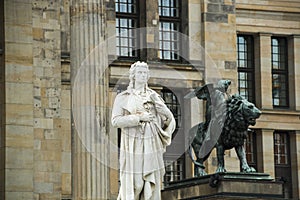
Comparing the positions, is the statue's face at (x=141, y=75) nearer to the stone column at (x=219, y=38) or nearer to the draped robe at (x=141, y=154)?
the draped robe at (x=141, y=154)

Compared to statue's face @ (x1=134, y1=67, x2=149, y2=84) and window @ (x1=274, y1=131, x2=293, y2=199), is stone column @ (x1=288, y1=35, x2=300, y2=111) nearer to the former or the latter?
window @ (x1=274, y1=131, x2=293, y2=199)

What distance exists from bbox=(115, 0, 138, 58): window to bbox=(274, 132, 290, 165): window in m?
7.35

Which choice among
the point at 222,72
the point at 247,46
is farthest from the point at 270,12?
the point at 222,72

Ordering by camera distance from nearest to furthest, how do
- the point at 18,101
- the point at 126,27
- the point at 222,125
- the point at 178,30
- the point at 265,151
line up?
the point at 222,125 < the point at 18,101 < the point at 126,27 < the point at 178,30 < the point at 265,151

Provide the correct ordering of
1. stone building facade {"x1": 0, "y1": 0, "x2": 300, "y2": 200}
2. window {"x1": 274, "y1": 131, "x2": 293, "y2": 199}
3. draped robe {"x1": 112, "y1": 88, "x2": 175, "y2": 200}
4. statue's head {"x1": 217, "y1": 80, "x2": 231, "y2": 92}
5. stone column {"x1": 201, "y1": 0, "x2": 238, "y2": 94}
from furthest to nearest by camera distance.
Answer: window {"x1": 274, "y1": 131, "x2": 293, "y2": 199}
stone column {"x1": 201, "y1": 0, "x2": 238, "y2": 94}
statue's head {"x1": 217, "y1": 80, "x2": 231, "y2": 92}
stone building facade {"x1": 0, "y1": 0, "x2": 300, "y2": 200}
draped robe {"x1": 112, "y1": 88, "x2": 175, "y2": 200}

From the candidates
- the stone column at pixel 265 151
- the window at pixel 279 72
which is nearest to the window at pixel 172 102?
the stone column at pixel 265 151

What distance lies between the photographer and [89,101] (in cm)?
3550

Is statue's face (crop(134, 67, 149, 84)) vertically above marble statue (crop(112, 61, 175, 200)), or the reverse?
statue's face (crop(134, 67, 149, 84))

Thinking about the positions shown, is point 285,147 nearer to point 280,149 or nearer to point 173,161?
point 280,149

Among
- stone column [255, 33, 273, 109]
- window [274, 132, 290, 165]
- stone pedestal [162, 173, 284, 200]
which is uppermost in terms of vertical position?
stone column [255, 33, 273, 109]

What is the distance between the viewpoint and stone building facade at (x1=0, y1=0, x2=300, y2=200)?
3597cm

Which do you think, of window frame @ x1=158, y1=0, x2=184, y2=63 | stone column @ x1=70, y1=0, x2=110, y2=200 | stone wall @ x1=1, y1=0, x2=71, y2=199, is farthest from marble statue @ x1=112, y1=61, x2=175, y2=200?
window frame @ x1=158, y1=0, x2=184, y2=63

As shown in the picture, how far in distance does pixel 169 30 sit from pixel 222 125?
9.99m

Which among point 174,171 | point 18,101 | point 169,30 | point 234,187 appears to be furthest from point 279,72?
point 234,187
